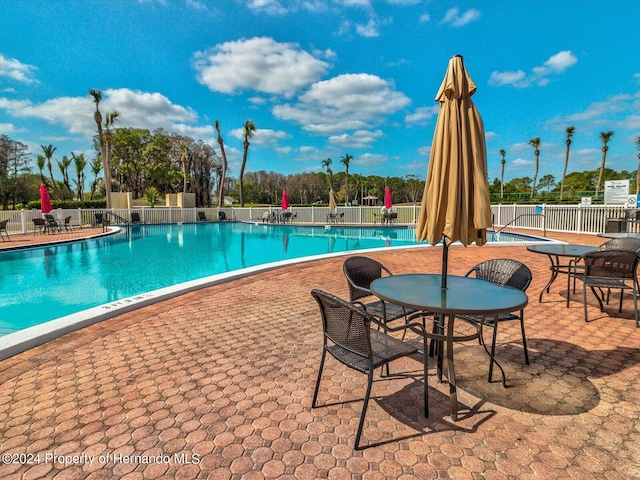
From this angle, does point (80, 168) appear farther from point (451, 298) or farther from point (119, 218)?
point (451, 298)

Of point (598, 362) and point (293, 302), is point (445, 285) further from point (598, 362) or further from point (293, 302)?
A: point (293, 302)

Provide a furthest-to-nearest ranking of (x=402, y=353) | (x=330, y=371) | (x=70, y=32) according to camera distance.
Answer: (x=70, y=32) < (x=330, y=371) < (x=402, y=353)

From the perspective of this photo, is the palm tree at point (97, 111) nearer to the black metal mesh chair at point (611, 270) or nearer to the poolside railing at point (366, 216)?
the poolside railing at point (366, 216)

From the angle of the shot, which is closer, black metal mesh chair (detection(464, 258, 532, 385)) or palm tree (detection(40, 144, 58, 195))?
black metal mesh chair (detection(464, 258, 532, 385))

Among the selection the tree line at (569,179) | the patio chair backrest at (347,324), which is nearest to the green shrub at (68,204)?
the patio chair backrest at (347,324)

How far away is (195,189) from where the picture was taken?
43.9 m

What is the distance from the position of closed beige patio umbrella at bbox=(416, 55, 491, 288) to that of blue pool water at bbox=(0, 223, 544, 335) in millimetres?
5503

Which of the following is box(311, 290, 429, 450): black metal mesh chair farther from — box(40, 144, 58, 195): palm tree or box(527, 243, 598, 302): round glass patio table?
box(40, 144, 58, 195): palm tree

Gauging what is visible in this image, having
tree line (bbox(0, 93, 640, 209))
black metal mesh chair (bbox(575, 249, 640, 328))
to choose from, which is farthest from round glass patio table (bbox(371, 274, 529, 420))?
tree line (bbox(0, 93, 640, 209))

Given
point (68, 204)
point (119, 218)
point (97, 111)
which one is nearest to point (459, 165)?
point (119, 218)

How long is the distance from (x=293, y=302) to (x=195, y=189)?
4362 cm

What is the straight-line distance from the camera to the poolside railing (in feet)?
38.8

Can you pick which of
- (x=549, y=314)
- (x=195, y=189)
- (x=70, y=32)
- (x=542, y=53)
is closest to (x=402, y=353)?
(x=549, y=314)

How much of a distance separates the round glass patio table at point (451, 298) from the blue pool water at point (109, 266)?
16.7ft
